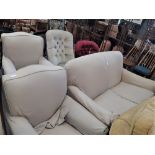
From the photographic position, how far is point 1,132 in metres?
0.93

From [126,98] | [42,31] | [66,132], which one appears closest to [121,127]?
[66,132]

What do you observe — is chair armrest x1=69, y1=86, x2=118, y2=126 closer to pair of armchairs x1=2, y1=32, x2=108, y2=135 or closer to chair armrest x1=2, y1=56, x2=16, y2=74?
pair of armchairs x1=2, y1=32, x2=108, y2=135

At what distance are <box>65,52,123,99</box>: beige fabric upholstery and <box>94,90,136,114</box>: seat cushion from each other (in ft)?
0.16

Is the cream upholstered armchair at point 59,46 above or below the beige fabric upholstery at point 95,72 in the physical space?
above

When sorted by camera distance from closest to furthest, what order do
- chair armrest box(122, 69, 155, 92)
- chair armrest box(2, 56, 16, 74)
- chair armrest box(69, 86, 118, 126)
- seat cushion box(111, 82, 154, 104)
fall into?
1. chair armrest box(2, 56, 16, 74)
2. chair armrest box(69, 86, 118, 126)
3. chair armrest box(122, 69, 155, 92)
4. seat cushion box(111, 82, 154, 104)

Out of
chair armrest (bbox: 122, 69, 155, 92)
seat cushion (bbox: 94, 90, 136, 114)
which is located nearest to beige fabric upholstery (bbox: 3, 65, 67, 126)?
seat cushion (bbox: 94, 90, 136, 114)

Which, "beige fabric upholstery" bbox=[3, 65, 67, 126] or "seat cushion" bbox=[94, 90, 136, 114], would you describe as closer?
"beige fabric upholstery" bbox=[3, 65, 67, 126]

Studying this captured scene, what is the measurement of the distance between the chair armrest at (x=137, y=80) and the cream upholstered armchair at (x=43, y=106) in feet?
1.77

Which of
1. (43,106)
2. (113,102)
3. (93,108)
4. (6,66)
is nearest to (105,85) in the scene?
(113,102)

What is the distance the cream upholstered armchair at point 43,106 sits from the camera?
0.96 m

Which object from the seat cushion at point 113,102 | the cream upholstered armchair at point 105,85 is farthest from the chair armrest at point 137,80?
the seat cushion at point 113,102

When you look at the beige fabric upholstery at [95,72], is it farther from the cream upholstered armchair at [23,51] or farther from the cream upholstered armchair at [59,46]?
the cream upholstered armchair at [23,51]

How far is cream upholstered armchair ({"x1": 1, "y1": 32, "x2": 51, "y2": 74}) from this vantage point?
3.56ft
